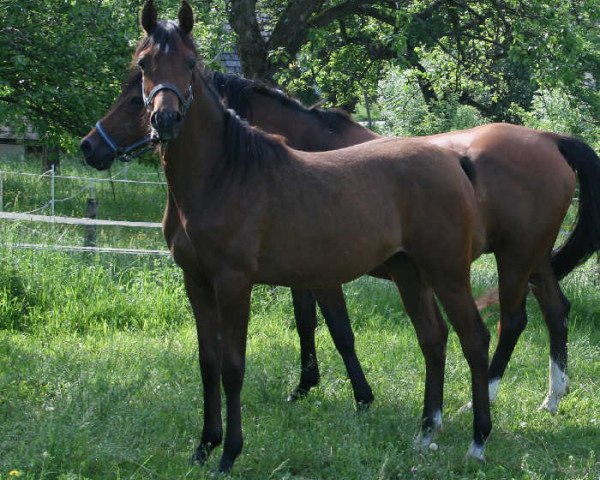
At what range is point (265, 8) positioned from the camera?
1309 centimetres

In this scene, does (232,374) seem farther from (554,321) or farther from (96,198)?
(96,198)

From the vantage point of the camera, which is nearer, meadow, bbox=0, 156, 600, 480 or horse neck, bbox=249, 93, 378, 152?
meadow, bbox=0, 156, 600, 480

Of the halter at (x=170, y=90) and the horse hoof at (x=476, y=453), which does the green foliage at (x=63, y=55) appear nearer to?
the halter at (x=170, y=90)

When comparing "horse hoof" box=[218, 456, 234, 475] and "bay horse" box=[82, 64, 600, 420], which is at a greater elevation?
"bay horse" box=[82, 64, 600, 420]

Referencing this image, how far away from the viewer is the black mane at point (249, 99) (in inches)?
226

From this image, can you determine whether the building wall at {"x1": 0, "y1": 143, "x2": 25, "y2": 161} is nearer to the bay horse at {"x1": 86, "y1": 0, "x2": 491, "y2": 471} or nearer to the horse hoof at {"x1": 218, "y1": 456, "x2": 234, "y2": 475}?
the bay horse at {"x1": 86, "y1": 0, "x2": 491, "y2": 471}

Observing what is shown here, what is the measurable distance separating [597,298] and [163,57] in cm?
638

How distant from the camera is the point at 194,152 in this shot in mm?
4195

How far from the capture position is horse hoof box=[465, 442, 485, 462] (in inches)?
182

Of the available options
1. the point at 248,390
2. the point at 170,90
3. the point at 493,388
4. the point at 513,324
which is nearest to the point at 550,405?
the point at 493,388

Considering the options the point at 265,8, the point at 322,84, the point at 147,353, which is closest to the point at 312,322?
the point at 147,353

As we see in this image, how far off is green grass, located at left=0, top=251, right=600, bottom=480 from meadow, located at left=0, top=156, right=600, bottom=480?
1 cm

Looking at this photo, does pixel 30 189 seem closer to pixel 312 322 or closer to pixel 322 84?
pixel 322 84

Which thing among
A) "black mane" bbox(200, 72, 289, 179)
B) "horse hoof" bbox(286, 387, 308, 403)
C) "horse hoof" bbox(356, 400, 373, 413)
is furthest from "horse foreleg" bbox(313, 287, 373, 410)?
"black mane" bbox(200, 72, 289, 179)
